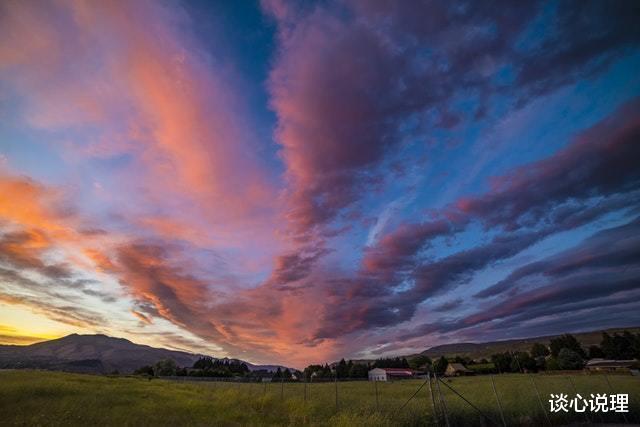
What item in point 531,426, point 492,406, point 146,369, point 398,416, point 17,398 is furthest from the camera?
point 146,369

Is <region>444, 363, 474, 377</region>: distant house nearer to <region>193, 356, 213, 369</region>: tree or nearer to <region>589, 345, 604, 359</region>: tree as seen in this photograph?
<region>589, 345, 604, 359</region>: tree

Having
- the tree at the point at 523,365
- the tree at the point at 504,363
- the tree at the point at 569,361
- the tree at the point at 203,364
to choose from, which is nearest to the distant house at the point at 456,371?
the tree at the point at 504,363

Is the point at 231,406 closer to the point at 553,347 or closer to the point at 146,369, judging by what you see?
the point at 146,369

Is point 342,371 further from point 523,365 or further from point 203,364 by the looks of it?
point 203,364

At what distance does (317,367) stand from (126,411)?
13138 centimetres

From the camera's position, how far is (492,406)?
21875 mm

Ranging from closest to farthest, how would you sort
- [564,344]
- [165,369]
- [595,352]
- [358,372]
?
[595,352], [165,369], [358,372], [564,344]

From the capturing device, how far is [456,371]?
3915 inches

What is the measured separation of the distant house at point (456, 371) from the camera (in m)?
97.6

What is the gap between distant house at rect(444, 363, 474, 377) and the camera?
9761 cm

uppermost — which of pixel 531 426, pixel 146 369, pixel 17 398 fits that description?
pixel 146 369

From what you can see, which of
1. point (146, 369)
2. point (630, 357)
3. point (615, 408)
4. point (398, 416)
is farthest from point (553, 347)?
point (146, 369)

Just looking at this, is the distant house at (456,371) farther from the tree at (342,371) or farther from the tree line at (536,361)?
the tree at (342,371)

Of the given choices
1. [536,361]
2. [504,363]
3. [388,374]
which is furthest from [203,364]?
[536,361]
